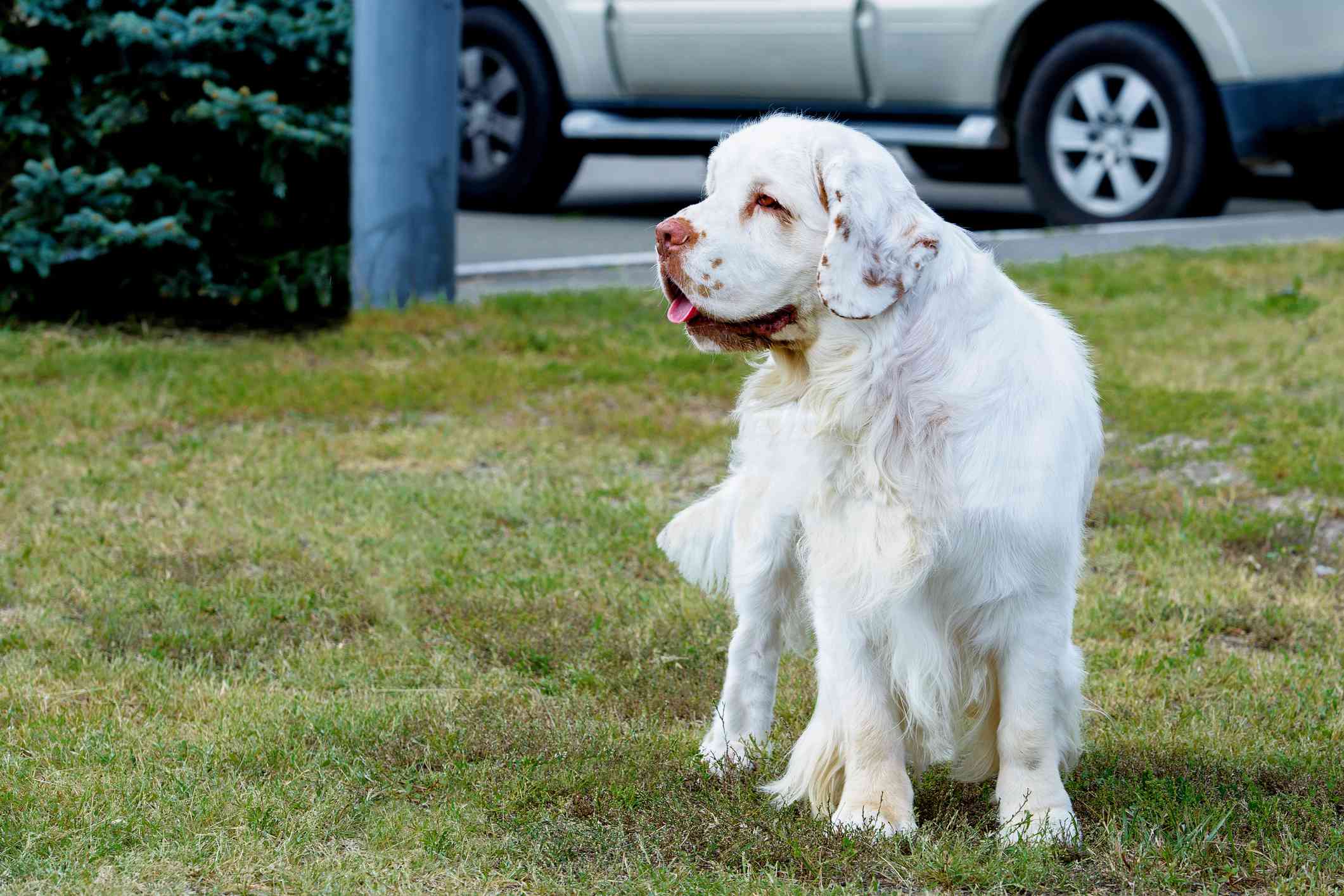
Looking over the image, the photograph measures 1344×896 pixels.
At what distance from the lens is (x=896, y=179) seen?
2.86 m

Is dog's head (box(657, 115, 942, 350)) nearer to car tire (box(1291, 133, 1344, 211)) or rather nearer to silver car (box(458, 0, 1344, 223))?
silver car (box(458, 0, 1344, 223))

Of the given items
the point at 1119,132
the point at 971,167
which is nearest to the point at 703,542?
the point at 1119,132

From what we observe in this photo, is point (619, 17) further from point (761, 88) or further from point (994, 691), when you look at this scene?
point (994, 691)

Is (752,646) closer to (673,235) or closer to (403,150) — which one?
(673,235)

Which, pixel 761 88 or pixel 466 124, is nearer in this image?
pixel 761 88

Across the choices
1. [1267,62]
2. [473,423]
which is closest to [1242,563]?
[473,423]

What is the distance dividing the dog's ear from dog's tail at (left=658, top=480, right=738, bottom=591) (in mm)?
812

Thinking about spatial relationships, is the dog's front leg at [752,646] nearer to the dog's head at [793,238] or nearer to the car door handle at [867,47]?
the dog's head at [793,238]

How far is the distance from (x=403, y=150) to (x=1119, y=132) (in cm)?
364

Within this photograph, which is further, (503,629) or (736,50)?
(736,50)

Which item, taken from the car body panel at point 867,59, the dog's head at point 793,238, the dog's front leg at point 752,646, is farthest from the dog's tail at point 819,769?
the car body panel at point 867,59

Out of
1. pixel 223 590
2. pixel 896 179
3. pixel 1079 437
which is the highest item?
pixel 896 179

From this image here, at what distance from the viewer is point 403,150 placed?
717cm

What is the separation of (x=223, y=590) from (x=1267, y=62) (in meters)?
5.93
